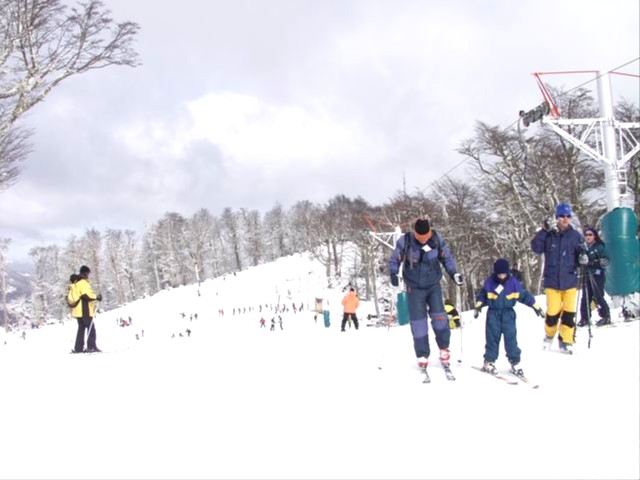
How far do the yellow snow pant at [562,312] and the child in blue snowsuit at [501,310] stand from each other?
128cm

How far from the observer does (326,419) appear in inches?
191

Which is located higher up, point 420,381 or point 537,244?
point 537,244

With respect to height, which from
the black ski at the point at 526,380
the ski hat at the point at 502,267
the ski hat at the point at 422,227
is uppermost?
the ski hat at the point at 422,227

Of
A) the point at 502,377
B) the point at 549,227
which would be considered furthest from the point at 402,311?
the point at 502,377

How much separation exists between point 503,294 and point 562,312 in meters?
1.80

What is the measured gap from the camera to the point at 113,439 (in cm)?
454

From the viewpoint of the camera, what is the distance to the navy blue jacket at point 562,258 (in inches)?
310

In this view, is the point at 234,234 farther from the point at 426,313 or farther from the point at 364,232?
the point at 426,313

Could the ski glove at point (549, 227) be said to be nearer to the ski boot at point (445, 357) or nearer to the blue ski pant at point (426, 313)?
the blue ski pant at point (426, 313)

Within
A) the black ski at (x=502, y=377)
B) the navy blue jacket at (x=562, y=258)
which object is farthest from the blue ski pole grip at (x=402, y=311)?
the black ski at (x=502, y=377)

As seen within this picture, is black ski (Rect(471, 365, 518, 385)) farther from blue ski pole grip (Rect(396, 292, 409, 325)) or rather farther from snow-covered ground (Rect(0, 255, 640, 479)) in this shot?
blue ski pole grip (Rect(396, 292, 409, 325))

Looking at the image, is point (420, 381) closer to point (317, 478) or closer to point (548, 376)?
point (548, 376)

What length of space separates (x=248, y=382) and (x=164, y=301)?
61257 mm

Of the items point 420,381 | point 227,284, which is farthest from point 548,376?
point 227,284
